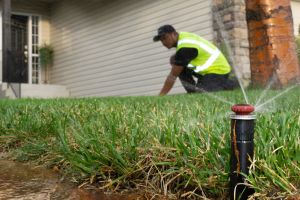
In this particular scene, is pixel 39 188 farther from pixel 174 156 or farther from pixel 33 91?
pixel 33 91

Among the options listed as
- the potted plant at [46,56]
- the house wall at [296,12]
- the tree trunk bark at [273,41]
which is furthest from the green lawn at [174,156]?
the potted plant at [46,56]

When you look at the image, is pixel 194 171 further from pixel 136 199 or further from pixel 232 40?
pixel 232 40

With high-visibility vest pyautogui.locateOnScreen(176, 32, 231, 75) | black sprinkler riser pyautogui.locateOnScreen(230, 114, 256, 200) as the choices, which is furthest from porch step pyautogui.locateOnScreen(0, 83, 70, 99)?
black sprinkler riser pyautogui.locateOnScreen(230, 114, 256, 200)

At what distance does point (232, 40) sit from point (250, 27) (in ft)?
5.05

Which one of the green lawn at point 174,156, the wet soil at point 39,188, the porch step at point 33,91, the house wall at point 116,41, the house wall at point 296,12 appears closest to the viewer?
the green lawn at point 174,156

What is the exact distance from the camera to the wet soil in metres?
1.77

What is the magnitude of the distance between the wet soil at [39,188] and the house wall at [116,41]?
8429mm

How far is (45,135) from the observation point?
293 centimetres

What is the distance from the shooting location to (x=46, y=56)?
15.5 m

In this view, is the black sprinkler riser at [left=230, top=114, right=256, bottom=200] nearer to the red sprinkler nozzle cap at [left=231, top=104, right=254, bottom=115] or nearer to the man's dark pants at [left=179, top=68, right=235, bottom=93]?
the red sprinkler nozzle cap at [left=231, top=104, right=254, bottom=115]

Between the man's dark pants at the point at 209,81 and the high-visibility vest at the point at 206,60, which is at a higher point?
the high-visibility vest at the point at 206,60

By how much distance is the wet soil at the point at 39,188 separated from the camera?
1769 millimetres

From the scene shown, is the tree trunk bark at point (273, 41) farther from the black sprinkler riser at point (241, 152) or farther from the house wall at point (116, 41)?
the black sprinkler riser at point (241, 152)

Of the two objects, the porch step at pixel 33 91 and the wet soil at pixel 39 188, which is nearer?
the wet soil at pixel 39 188
